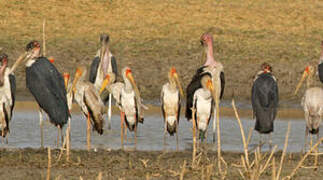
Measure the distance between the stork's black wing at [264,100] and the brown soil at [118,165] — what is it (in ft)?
4.28

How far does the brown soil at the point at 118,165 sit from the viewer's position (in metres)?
8.23

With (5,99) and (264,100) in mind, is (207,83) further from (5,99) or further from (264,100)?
(5,99)

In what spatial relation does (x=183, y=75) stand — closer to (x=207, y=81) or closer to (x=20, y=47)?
(x=20, y=47)

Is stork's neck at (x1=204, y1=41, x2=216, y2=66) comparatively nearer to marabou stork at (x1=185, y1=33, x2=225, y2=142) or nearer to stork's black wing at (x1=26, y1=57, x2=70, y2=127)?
marabou stork at (x1=185, y1=33, x2=225, y2=142)

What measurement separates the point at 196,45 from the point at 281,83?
400 cm

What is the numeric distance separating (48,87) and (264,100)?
9.63 feet

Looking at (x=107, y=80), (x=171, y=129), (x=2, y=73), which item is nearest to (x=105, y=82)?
(x=107, y=80)

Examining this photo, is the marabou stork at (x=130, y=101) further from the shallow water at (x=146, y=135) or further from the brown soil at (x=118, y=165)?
the brown soil at (x=118, y=165)

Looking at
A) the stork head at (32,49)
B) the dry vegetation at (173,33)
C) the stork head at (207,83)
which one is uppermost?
the dry vegetation at (173,33)

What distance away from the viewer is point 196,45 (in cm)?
2166

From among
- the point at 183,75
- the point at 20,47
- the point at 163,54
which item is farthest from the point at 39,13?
the point at 183,75

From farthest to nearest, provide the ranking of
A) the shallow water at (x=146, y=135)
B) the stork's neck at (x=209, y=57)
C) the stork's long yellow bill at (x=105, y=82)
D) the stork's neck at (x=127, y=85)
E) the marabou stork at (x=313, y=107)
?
the stork's neck at (x=209, y=57) → the stork's long yellow bill at (x=105, y=82) → the stork's neck at (x=127, y=85) → the shallow water at (x=146, y=135) → the marabou stork at (x=313, y=107)

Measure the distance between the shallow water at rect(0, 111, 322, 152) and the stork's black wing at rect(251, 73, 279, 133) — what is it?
Answer: 12.7 inches

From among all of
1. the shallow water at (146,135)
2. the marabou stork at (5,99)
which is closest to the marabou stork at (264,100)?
the shallow water at (146,135)
